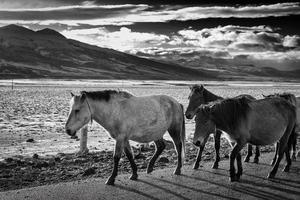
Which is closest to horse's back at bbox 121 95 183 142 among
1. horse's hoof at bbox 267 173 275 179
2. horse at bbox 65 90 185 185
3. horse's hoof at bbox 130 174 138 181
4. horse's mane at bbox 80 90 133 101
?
horse at bbox 65 90 185 185

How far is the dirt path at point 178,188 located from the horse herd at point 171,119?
30cm

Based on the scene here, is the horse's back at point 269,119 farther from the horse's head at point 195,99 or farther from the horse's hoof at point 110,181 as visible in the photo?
the horse's hoof at point 110,181

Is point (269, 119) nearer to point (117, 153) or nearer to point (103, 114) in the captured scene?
point (117, 153)

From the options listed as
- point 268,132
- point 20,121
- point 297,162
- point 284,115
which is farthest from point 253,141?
point 20,121

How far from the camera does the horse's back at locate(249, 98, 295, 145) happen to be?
8.66 meters

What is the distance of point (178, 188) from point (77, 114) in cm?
259

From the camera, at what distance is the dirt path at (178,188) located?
23.1 feet

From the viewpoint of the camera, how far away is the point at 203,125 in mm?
8258

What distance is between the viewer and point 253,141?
340 inches

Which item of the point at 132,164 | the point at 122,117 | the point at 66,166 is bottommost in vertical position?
the point at 66,166

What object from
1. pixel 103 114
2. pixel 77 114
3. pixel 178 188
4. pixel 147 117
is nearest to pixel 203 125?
pixel 147 117

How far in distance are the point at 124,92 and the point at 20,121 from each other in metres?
14.3

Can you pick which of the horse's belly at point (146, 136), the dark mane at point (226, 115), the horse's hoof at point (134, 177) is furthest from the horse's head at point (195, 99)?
the horse's hoof at point (134, 177)

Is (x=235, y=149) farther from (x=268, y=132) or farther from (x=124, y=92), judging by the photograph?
(x=124, y=92)
